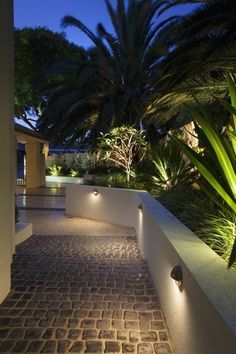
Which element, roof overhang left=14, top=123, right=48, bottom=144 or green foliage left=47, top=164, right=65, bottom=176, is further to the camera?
green foliage left=47, top=164, right=65, bottom=176

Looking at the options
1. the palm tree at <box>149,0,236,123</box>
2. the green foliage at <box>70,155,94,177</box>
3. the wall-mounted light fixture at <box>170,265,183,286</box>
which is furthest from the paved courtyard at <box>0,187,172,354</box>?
the green foliage at <box>70,155,94,177</box>

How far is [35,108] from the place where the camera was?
93.0ft

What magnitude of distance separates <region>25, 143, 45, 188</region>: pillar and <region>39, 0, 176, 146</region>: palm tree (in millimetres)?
5351

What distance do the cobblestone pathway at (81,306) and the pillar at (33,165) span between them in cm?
1437

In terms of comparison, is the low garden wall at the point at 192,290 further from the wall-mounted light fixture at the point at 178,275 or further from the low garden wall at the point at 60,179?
the low garden wall at the point at 60,179

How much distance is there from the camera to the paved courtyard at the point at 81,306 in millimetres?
3121

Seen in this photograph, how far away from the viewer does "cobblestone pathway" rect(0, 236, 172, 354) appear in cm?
312

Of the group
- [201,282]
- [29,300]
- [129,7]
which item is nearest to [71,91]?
[129,7]

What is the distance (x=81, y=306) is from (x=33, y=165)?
671 inches

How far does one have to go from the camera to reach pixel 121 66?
46.8 feet

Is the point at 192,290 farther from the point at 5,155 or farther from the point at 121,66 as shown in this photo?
the point at 121,66

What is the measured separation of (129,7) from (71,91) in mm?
4557

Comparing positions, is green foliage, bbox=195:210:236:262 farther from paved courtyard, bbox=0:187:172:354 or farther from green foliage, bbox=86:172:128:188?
green foliage, bbox=86:172:128:188

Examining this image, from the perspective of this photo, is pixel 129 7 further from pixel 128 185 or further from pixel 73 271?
pixel 73 271
